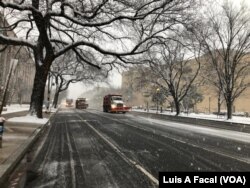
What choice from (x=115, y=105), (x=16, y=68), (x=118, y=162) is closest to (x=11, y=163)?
(x=118, y=162)

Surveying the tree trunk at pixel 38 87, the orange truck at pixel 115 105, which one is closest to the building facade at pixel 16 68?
the tree trunk at pixel 38 87

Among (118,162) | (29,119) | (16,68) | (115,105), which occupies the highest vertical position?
(16,68)

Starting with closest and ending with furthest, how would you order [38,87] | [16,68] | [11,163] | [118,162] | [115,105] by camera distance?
[11,163], [118,162], [16,68], [38,87], [115,105]

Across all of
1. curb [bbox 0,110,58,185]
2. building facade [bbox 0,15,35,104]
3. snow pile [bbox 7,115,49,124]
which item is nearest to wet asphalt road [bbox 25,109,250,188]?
curb [bbox 0,110,58,185]

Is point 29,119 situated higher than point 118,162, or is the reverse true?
point 29,119

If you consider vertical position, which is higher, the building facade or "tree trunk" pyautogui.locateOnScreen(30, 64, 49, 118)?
the building facade

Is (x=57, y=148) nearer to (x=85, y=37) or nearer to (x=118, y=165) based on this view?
(x=118, y=165)

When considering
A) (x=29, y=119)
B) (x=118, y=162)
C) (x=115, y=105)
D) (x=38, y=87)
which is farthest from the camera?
(x=115, y=105)

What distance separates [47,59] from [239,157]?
61.9 ft

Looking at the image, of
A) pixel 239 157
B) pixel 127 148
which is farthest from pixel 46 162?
pixel 239 157

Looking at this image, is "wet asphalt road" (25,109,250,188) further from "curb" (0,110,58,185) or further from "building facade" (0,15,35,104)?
"building facade" (0,15,35,104)

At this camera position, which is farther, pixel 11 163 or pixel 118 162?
pixel 118 162

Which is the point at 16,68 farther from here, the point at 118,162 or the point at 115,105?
the point at 115,105

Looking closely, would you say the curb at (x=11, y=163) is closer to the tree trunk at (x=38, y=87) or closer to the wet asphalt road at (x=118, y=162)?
the wet asphalt road at (x=118, y=162)
